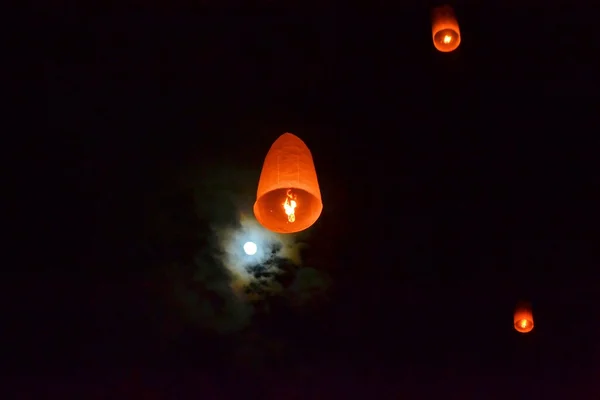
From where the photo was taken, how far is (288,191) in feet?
10.6

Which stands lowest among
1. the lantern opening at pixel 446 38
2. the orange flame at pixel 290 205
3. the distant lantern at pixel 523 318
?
the orange flame at pixel 290 205

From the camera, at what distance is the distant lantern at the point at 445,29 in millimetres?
3477

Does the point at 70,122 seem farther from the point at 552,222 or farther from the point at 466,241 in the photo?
the point at 552,222

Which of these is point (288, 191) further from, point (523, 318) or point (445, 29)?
point (523, 318)

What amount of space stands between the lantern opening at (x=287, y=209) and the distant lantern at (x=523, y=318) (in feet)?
8.84

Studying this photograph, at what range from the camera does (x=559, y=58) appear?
12.6 feet

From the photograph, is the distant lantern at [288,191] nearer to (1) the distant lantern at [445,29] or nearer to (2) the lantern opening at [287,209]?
(2) the lantern opening at [287,209]

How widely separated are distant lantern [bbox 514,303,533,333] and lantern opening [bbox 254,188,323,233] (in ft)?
8.84

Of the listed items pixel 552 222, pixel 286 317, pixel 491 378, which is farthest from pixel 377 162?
pixel 491 378

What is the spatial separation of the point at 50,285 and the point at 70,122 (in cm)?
164

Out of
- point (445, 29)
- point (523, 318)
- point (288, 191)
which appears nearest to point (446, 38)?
point (445, 29)

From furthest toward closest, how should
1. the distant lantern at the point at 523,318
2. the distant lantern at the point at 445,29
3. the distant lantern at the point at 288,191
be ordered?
1. the distant lantern at the point at 523,318
2. the distant lantern at the point at 445,29
3. the distant lantern at the point at 288,191

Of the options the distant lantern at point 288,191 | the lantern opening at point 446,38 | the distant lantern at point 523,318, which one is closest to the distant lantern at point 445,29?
the lantern opening at point 446,38

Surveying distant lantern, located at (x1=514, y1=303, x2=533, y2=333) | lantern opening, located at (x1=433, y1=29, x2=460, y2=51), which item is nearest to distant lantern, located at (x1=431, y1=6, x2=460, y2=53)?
lantern opening, located at (x1=433, y1=29, x2=460, y2=51)
